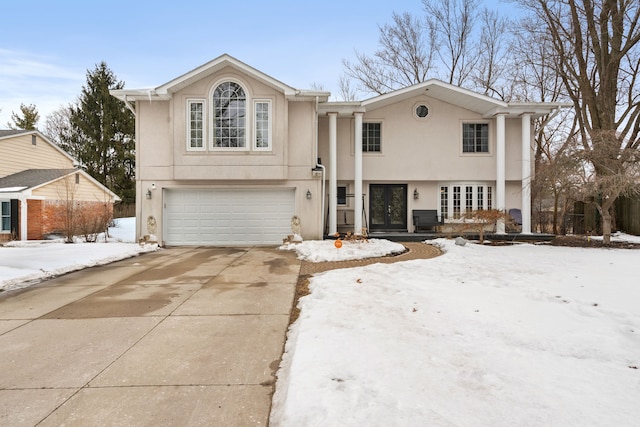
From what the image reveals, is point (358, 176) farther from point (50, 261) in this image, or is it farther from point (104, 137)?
point (104, 137)

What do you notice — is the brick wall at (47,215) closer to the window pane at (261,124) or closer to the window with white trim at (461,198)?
the window pane at (261,124)

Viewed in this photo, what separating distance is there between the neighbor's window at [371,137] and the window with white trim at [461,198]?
10.0 ft

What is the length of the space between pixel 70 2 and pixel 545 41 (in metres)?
19.4

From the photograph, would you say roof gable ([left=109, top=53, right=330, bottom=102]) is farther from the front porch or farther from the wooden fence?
the wooden fence

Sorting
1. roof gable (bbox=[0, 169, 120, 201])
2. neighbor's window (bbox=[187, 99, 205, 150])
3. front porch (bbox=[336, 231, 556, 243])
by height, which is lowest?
front porch (bbox=[336, 231, 556, 243])

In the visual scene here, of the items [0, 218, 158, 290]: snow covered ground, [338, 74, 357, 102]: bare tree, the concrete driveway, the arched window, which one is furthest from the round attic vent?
[338, 74, 357, 102]: bare tree

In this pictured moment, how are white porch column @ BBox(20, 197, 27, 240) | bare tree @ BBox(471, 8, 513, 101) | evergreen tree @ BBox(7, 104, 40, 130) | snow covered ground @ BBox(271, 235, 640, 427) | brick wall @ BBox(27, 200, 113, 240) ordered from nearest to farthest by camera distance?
snow covered ground @ BBox(271, 235, 640, 427) → white porch column @ BBox(20, 197, 27, 240) → brick wall @ BBox(27, 200, 113, 240) → bare tree @ BBox(471, 8, 513, 101) → evergreen tree @ BBox(7, 104, 40, 130)

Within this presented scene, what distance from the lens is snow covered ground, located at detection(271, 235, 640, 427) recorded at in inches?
96.7

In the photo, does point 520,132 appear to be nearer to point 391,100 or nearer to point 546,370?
point 391,100

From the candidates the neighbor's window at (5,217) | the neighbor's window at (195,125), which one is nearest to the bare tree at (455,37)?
the neighbor's window at (195,125)

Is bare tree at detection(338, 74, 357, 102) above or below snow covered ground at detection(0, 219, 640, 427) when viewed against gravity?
above

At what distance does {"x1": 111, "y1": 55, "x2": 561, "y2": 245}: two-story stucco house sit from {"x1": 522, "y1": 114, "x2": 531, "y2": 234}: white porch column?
0.12ft

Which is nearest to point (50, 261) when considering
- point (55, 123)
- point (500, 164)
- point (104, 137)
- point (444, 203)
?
point (444, 203)

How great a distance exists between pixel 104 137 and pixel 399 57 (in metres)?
21.5
